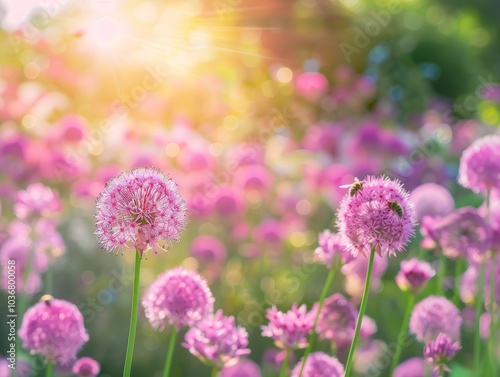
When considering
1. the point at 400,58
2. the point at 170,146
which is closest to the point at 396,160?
the point at 170,146

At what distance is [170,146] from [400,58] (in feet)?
11.3

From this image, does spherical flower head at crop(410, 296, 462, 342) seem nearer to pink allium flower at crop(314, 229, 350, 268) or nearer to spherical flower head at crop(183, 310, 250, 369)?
pink allium flower at crop(314, 229, 350, 268)

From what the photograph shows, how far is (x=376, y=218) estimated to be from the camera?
3.53 feet

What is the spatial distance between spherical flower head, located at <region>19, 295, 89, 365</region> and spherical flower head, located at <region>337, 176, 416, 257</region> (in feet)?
1.60

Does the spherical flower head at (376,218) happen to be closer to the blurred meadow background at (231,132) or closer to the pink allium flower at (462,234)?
the pink allium flower at (462,234)

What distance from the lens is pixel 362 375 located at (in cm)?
245

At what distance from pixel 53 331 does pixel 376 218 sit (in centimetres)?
57

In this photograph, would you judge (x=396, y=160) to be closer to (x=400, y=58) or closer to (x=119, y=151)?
(x=119, y=151)

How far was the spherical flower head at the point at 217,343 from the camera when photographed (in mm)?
1271

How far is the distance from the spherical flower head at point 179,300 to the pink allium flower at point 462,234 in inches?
21.3

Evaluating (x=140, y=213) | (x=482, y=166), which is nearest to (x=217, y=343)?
(x=140, y=213)

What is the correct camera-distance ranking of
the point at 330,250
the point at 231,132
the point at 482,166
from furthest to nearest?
the point at 231,132 → the point at 482,166 → the point at 330,250

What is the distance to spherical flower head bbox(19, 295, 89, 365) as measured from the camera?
1.30 m

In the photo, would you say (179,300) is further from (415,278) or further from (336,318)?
(415,278)
